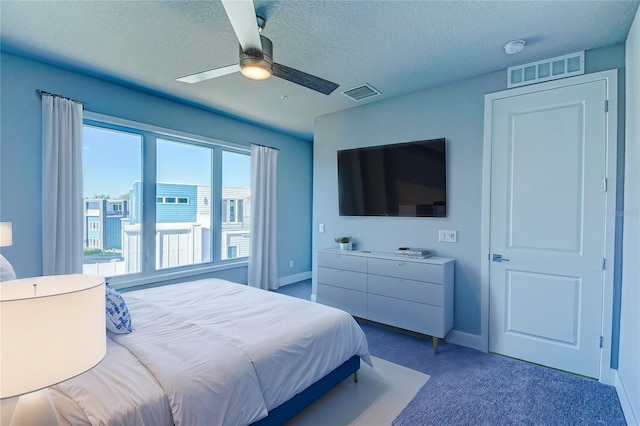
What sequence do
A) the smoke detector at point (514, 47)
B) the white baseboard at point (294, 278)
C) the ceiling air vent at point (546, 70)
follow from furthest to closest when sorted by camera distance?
the white baseboard at point (294, 278)
the ceiling air vent at point (546, 70)
the smoke detector at point (514, 47)

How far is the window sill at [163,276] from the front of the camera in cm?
334

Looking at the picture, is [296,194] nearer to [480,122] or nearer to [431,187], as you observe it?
[431,187]

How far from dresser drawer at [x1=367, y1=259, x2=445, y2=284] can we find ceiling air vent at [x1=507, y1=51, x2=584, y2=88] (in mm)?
1844

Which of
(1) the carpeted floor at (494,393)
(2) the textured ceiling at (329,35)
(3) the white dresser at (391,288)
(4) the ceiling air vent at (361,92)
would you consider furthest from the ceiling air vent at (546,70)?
(1) the carpeted floor at (494,393)

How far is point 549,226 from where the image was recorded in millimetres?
2564

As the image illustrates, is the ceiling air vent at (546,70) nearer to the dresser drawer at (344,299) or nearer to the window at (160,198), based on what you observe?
the dresser drawer at (344,299)

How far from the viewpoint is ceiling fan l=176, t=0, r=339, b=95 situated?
147cm

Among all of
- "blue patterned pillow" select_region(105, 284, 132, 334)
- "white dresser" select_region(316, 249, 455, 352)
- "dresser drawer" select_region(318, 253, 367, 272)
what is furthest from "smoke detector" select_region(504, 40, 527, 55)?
"blue patterned pillow" select_region(105, 284, 132, 334)

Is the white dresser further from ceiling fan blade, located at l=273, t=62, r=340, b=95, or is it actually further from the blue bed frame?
ceiling fan blade, located at l=273, t=62, r=340, b=95

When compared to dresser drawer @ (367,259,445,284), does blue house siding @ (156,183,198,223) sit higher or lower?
higher

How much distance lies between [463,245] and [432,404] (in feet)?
5.06

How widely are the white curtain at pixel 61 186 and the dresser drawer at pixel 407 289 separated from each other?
117 inches

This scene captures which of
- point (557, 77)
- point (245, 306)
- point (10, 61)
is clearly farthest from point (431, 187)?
point (10, 61)

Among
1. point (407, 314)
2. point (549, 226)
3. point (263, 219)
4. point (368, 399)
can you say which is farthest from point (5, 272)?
point (549, 226)
